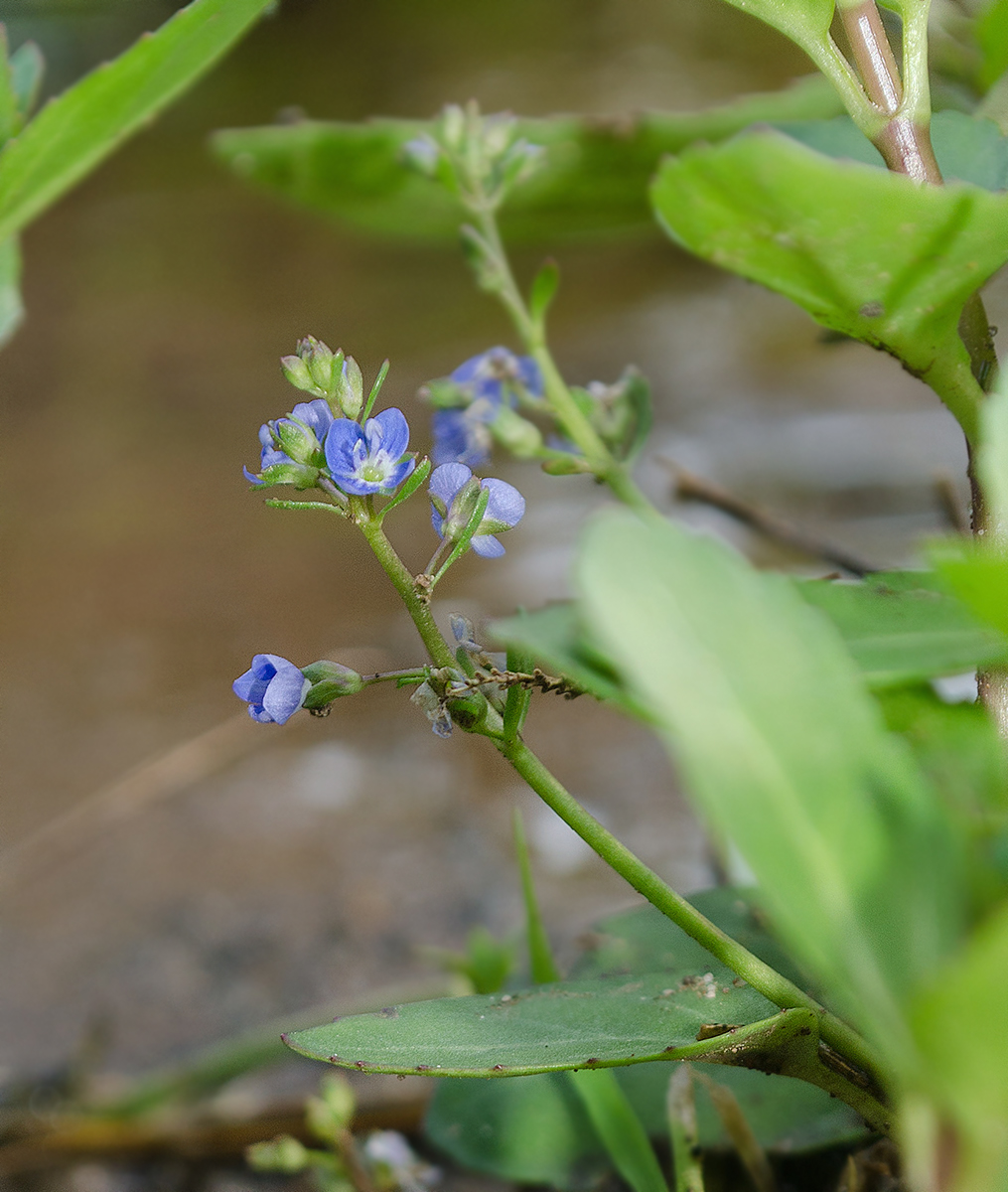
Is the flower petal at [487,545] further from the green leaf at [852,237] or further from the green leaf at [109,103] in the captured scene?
the green leaf at [109,103]

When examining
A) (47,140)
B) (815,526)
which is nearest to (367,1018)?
(47,140)

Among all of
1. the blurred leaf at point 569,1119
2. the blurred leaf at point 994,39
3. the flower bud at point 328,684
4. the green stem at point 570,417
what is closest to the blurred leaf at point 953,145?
the blurred leaf at point 994,39

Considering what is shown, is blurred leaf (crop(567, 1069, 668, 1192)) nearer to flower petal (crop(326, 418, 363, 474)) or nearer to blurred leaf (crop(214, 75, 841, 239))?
flower petal (crop(326, 418, 363, 474))

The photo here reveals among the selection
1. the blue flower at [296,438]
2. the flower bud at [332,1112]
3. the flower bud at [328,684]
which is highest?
→ the blue flower at [296,438]

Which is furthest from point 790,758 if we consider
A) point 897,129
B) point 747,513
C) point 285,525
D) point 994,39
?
point 285,525

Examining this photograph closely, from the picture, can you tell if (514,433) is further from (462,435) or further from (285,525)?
(285,525)

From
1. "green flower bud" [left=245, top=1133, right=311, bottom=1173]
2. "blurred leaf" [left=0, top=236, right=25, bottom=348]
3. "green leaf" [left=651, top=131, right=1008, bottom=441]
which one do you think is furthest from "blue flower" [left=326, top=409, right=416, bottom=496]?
"green flower bud" [left=245, top=1133, right=311, bottom=1173]

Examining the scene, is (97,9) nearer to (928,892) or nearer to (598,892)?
(598,892)

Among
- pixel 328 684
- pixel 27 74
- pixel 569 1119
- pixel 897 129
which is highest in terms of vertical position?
pixel 27 74
